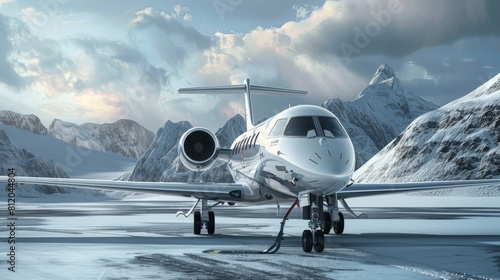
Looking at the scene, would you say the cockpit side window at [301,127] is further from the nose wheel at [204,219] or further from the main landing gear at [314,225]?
the nose wheel at [204,219]

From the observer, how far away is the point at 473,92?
191750 millimetres

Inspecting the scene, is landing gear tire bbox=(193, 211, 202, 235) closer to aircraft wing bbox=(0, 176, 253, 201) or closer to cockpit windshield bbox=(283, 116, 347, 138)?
aircraft wing bbox=(0, 176, 253, 201)

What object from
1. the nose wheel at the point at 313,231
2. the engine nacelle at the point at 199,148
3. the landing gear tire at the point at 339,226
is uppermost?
the engine nacelle at the point at 199,148

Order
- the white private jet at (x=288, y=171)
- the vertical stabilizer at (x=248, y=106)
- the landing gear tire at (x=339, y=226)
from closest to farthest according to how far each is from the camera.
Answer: the white private jet at (x=288, y=171) < the landing gear tire at (x=339, y=226) < the vertical stabilizer at (x=248, y=106)

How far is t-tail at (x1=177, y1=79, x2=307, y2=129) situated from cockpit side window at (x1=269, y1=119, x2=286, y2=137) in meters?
14.4

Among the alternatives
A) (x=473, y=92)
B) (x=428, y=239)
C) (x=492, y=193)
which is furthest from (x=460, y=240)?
(x=473, y=92)

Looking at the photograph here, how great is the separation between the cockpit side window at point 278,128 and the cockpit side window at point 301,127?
372 millimetres

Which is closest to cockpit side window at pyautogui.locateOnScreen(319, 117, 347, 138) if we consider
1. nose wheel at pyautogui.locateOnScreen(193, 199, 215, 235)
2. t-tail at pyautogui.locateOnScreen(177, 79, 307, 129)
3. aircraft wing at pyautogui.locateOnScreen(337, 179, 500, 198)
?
aircraft wing at pyautogui.locateOnScreen(337, 179, 500, 198)

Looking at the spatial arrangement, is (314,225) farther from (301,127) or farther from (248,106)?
(248,106)

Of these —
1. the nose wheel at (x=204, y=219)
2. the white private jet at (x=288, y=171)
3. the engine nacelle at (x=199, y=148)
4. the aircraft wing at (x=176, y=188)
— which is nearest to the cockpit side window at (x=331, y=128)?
the white private jet at (x=288, y=171)

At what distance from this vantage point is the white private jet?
14680mm

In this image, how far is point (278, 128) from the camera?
17.4 metres

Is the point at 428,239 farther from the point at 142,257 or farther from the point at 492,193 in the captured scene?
the point at 492,193

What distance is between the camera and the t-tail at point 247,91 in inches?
1261
